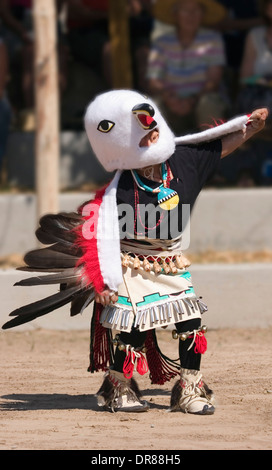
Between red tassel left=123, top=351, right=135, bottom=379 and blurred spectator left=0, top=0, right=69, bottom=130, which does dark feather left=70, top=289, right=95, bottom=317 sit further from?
blurred spectator left=0, top=0, right=69, bottom=130

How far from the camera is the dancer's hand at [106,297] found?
482 cm

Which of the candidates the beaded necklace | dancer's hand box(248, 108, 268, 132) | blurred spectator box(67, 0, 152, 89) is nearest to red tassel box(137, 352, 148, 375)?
the beaded necklace

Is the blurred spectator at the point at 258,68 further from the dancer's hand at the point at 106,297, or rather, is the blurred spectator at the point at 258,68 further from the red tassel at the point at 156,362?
the dancer's hand at the point at 106,297

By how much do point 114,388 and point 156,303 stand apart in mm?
509

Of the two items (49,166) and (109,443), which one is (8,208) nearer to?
(49,166)

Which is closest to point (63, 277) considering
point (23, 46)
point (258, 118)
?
point (258, 118)

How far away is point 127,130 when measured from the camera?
4.83 m

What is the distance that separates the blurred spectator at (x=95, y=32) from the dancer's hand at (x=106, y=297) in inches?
201

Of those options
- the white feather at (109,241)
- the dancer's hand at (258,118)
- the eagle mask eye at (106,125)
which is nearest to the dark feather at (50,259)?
the white feather at (109,241)

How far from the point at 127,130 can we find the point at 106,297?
792 millimetres

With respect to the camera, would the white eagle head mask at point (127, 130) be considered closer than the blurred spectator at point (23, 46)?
Yes

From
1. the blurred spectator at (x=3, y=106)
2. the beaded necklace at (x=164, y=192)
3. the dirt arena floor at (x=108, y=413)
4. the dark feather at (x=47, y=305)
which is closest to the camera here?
the dirt arena floor at (x=108, y=413)

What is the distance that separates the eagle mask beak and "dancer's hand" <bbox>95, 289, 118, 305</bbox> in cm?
79
